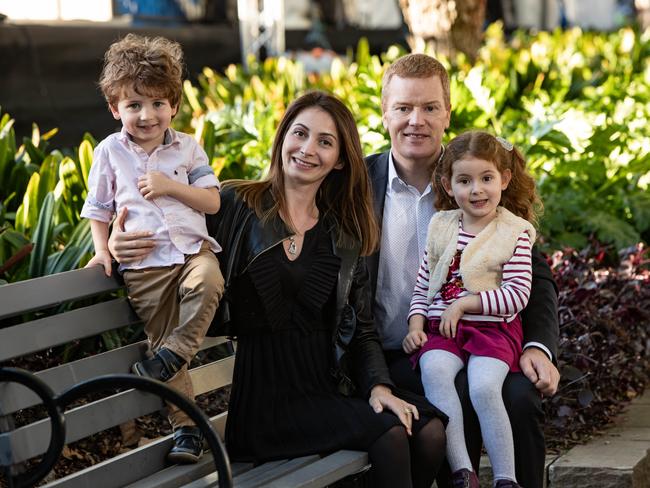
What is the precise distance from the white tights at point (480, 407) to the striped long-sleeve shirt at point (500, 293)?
6.6 inches

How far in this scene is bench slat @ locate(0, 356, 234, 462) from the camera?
3164mm

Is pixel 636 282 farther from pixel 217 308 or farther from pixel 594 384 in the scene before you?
pixel 217 308

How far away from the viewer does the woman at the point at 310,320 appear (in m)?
3.65

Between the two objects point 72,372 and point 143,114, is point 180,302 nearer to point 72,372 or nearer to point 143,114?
point 72,372

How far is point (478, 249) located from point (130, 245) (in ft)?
3.95

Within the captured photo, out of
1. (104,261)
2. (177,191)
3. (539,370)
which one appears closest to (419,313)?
(539,370)

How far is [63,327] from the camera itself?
11.4 ft

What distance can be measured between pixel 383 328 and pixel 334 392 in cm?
52

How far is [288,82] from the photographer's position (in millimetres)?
10195

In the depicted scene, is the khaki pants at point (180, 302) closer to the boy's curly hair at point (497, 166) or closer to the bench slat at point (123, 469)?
the bench slat at point (123, 469)

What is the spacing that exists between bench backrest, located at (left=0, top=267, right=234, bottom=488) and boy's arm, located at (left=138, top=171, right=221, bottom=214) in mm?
314

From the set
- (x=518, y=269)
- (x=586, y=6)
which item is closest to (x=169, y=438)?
(x=518, y=269)

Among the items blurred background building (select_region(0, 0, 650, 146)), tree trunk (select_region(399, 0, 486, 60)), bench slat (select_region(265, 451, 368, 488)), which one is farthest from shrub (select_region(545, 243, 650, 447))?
tree trunk (select_region(399, 0, 486, 60))

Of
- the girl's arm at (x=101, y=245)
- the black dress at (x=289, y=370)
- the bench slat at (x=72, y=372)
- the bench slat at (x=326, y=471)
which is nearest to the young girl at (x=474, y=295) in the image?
the black dress at (x=289, y=370)
